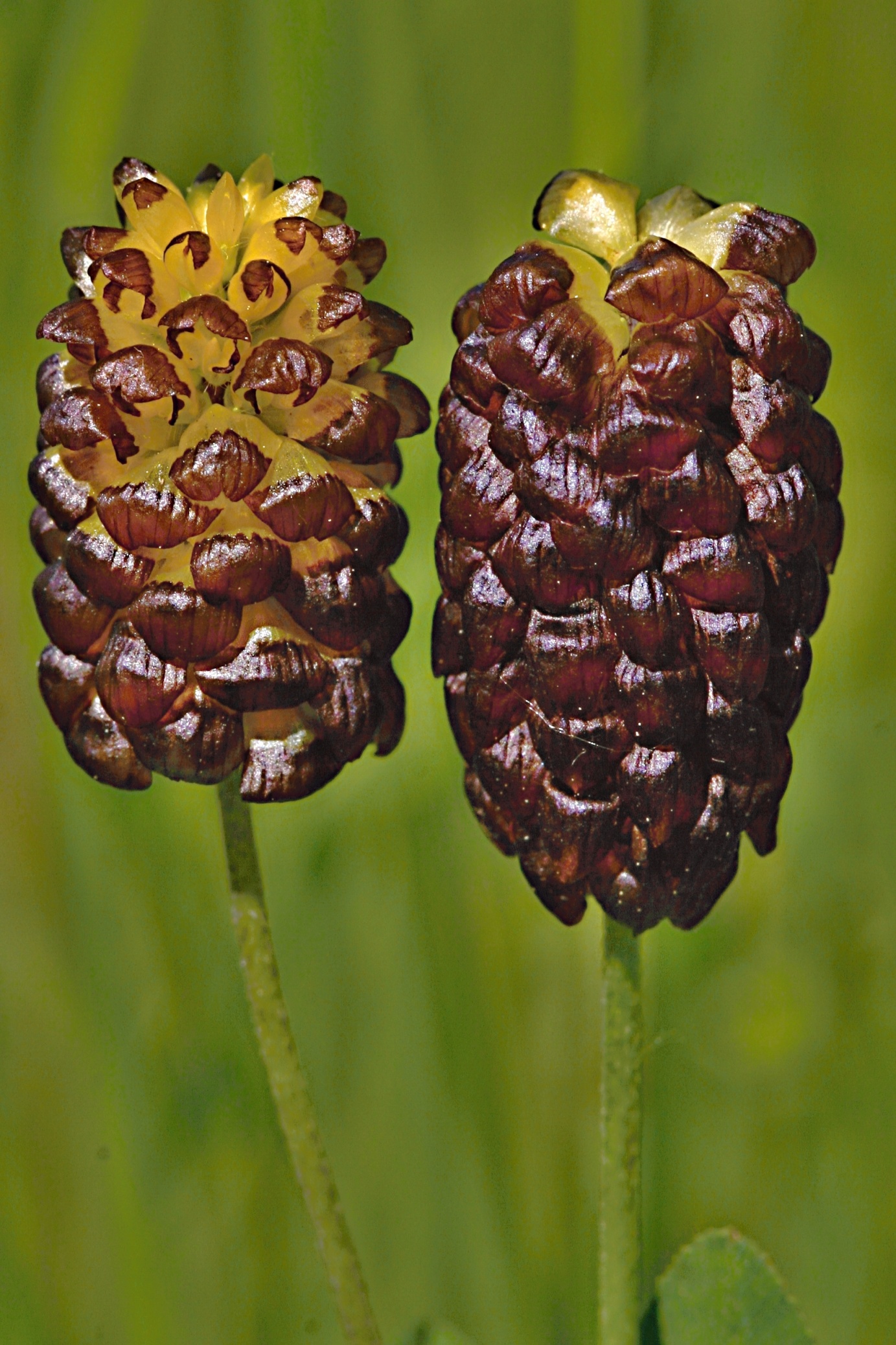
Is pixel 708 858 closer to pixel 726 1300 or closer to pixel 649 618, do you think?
pixel 649 618

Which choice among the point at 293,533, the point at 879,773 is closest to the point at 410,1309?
the point at 879,773

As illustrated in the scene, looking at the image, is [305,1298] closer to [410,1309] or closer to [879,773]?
[410,1309]

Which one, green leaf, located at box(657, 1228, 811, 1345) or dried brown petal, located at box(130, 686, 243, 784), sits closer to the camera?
dried brown petal, located at box(130, 686, 243, 784)

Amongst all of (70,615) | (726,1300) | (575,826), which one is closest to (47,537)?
(70,615)

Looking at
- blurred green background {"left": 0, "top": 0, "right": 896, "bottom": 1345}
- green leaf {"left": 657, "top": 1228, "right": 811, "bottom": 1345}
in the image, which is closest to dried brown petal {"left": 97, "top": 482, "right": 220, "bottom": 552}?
blurred green background {"left": 0, "top": 0, "right": 896, "bottom": 1345}

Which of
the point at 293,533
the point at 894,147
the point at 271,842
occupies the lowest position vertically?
the point at 271,842

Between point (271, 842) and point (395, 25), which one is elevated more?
point (395, 25)

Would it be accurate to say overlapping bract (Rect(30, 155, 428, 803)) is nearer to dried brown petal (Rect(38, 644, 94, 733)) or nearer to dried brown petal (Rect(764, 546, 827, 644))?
dried brown petal (Rect(38, 644, 94, 733))
